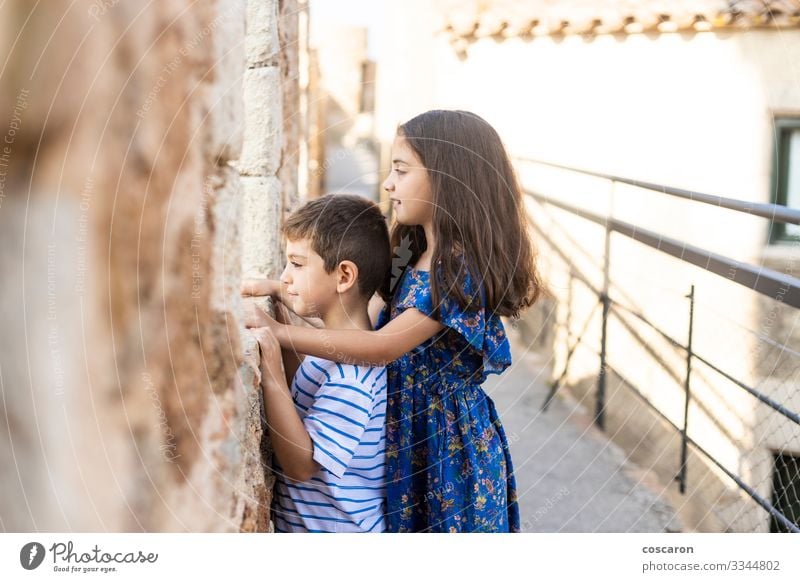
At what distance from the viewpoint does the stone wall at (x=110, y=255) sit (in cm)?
40

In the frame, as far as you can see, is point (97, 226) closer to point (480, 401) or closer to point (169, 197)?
point (169, 197)

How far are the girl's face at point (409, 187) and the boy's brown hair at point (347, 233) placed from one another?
1.1 inches

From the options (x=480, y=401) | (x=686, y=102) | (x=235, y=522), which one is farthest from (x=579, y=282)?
(x=235, y=522)

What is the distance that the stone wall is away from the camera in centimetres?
40

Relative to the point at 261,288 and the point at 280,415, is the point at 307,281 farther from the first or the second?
the point at 280,415

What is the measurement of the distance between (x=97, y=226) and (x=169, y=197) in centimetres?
5

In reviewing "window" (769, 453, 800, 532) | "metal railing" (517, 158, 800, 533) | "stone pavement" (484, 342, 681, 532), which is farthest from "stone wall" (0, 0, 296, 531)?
"window" (769, 453, 800, 532)

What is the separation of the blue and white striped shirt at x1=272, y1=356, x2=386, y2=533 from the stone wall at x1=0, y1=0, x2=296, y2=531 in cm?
31

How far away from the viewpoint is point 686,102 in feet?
9.89

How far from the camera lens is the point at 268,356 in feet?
2.60

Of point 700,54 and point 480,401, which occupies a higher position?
point 700,54

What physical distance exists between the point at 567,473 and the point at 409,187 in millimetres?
1186

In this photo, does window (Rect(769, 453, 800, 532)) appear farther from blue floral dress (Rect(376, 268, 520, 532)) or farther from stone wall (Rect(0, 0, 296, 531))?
stone wall (Rect(0, 0, 296, 531))

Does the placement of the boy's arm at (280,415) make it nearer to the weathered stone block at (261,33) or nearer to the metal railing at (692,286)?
the weathered stone block at (261,33)
